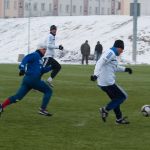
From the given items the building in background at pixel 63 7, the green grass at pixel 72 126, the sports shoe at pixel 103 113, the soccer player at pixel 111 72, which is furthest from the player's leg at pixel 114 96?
the building in background at pixel 63 7

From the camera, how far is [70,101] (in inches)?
771

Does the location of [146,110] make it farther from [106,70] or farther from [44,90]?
[44,90]

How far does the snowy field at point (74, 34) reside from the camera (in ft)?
209

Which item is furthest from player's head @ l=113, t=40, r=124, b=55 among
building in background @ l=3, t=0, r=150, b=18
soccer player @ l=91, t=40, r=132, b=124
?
building in background @ l=3, t=0, r=150, b=18

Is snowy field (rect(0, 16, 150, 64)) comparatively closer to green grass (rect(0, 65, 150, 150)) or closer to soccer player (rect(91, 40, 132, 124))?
green grass (rect(0, 65, 150, 150))

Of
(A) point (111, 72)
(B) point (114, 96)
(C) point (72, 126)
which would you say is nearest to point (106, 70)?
(A) point (111, 72)

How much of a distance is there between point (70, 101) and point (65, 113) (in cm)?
298

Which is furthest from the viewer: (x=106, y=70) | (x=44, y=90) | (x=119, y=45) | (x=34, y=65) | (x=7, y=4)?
(x=7, y=4)

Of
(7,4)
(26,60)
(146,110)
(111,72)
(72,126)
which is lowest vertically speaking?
(72,126)

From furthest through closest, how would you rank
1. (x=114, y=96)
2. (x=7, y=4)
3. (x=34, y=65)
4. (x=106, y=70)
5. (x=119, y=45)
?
(x=7, y=4) < (x=34, y=65) < (x=114, y=96) < (x=106, y=70) < (x=119, y=45)

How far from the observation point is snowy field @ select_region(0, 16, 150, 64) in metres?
63.6

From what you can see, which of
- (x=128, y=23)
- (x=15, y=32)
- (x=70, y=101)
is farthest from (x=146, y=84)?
(x=15, y=32)

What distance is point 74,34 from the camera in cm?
7288

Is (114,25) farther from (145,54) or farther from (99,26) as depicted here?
(145,54)
